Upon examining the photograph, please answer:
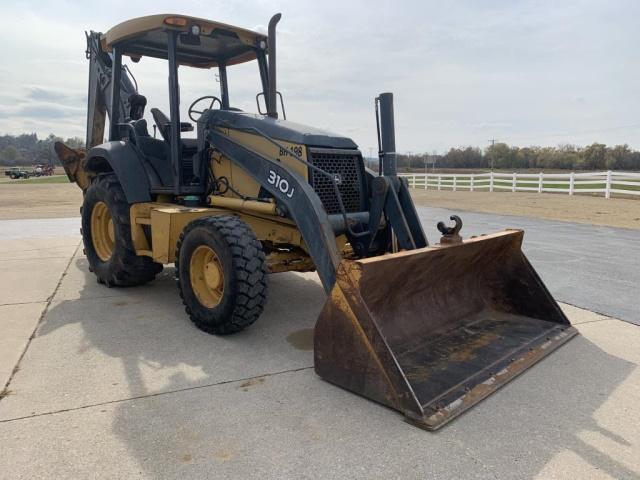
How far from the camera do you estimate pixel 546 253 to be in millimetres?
8383

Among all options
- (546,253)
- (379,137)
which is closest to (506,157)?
(546,253)

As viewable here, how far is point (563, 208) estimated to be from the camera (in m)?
17.2

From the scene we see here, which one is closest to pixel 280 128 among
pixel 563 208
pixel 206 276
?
pixel 206 276

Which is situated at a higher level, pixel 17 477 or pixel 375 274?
pixel 375 274

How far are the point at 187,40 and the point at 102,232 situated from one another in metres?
2.63

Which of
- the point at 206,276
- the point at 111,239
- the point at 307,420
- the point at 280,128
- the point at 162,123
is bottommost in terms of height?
the point at 307,420

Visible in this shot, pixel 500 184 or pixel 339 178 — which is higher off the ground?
pixel 339 178

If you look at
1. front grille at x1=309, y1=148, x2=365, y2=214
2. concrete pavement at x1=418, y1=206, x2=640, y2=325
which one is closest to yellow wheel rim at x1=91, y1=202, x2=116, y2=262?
front grille at x1=309, y1=148, x2=365, y2=214

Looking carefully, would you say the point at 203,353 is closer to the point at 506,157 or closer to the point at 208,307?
the point at 208,307

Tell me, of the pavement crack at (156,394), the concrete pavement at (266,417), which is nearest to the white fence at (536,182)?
the concrete pavement at (266,417)

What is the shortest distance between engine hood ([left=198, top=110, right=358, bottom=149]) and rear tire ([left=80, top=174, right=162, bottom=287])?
1425 mm

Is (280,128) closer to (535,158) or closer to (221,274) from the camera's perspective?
(221,274)

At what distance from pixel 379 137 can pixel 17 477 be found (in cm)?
356

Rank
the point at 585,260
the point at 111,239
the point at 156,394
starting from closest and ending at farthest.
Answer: the point at 156,394 → the point at 111,239 → the point at 585,260
